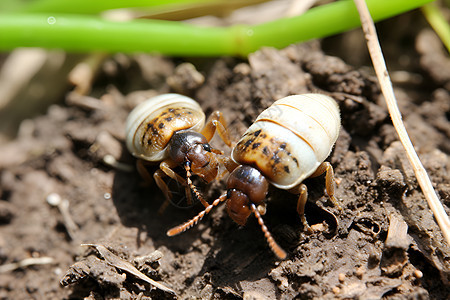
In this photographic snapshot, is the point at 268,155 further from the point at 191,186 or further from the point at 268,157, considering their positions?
the point at 191,186

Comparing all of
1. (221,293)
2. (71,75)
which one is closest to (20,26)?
(71,75)

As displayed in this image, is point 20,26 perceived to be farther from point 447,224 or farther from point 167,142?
point 447,224

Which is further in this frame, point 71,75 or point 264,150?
point 71,75

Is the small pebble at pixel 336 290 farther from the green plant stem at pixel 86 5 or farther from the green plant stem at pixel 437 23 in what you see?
the green plant stem at pixel 86 5

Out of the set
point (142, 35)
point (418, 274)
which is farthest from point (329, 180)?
point (142, 35)

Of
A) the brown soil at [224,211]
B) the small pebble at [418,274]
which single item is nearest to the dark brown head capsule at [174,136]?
the brown soil at [224,211]

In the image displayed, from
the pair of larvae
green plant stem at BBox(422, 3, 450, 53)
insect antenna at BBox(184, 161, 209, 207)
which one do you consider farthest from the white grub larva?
green plant stem at BBox(422, 3, 450, 53)
